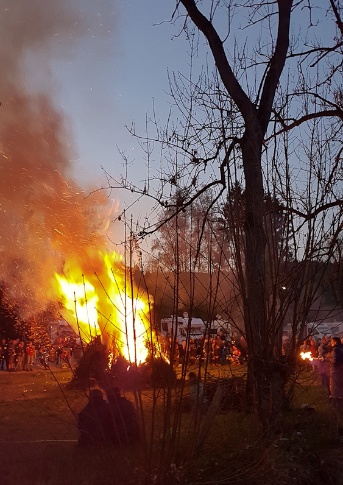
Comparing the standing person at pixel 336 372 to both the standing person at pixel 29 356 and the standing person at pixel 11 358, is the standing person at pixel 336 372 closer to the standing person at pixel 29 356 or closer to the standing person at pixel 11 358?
the standing person at pixel 29 356

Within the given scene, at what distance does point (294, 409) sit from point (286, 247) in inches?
158

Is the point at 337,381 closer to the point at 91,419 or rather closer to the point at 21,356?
the point at 91,419

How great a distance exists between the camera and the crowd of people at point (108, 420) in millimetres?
5539

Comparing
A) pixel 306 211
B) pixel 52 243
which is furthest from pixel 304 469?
pixel 52 243

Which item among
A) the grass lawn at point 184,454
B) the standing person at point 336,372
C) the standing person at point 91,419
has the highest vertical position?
the standing person at point 336,372

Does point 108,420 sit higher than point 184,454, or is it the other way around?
point 108,420

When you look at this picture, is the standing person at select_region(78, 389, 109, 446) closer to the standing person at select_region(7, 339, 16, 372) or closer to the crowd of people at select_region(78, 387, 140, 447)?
the crowd of people at select_region(78, 387, 140, 447)

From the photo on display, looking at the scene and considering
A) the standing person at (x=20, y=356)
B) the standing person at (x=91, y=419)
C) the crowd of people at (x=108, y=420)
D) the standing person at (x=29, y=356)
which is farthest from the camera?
the standing person at (x=20, y=356)

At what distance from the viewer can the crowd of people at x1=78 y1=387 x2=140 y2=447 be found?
18.2ft

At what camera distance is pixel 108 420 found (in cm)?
711

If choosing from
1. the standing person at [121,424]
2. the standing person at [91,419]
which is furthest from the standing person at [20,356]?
the standing person at [121,424]

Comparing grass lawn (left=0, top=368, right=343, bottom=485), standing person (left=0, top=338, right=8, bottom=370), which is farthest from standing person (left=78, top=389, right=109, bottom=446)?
standing person (left=0, top=338, right=8, bottom=370)

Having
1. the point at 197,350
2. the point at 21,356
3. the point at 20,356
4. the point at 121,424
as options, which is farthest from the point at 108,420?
the point at 20,356

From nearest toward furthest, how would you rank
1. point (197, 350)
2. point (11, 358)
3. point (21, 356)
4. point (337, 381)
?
1. point (197, 350)
2. point (337, 381)
3. point (11, 358)
4. point (21, 356)
